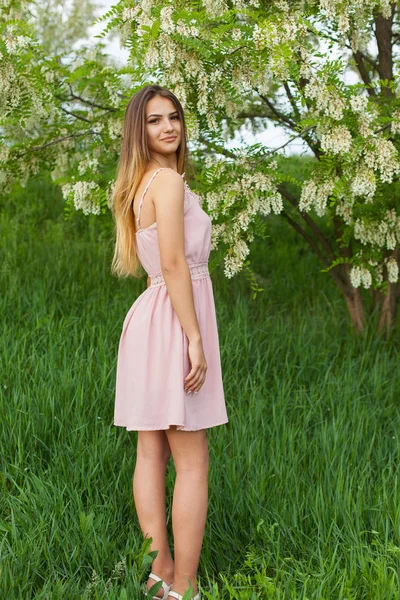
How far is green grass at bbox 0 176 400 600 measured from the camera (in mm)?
3352

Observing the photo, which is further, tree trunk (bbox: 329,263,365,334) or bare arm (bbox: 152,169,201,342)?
tree trunk (bbox: 329,263,365,334)

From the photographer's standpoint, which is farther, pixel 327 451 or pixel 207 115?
pixel 207 115

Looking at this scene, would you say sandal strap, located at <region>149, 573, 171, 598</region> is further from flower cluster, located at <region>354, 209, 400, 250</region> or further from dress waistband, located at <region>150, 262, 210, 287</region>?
flower cluster, located at <region>354, 209, 400, 250</region>

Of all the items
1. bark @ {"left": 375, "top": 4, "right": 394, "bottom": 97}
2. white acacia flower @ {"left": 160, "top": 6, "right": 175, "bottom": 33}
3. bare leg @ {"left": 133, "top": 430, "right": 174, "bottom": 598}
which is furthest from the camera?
bark @ {"left": 375, "top": 4, "right": 394, "bottom": 97}

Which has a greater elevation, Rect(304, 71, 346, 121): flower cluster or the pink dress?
Rect(304, 71, 346, 121): flower cluster

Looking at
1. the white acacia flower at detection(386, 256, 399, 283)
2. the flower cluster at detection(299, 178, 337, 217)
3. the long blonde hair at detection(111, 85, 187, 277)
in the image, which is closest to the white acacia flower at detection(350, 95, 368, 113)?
the flower cluster at detection(299, 178, 337, 217)

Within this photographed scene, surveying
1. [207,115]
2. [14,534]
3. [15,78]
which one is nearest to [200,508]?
[14,534]

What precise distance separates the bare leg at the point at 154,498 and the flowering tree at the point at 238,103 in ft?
6.37

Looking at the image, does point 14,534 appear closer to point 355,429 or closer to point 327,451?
point 327,451

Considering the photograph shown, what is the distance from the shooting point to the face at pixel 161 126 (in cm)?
325

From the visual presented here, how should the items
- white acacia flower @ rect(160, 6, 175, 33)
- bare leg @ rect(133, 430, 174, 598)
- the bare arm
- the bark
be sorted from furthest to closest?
the bark < white acacia flower @ rect(160, 6, 175, 33) < bare leg @ rect(133, 430, 174, 598) < the bare arm

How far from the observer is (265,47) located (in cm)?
466

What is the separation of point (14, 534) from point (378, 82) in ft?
11.8

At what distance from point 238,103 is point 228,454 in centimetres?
248
